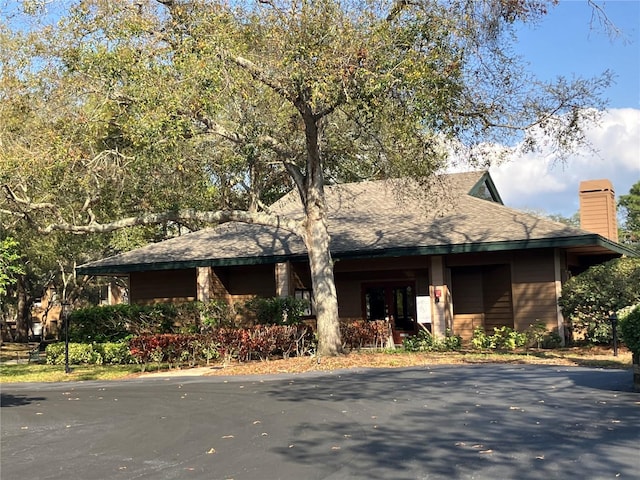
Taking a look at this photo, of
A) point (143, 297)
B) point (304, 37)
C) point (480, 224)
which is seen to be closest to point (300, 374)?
point (304, 37)

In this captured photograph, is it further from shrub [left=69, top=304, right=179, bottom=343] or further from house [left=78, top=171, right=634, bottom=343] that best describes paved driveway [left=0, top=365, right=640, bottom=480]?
shrub [left=69, top=304, right=179, bottom=343]

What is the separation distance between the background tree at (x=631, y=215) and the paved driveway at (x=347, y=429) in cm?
4581

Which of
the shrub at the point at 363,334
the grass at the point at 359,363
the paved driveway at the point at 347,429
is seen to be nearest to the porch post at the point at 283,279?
the shrub at the point at 363,334

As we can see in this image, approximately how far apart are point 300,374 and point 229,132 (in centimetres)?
654

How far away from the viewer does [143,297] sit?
1063 inches

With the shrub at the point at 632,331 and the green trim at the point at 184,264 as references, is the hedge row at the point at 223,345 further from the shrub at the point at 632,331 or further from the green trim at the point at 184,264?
the shrub at the point at 632,331

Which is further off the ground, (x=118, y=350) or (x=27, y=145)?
(x=27, y=145)

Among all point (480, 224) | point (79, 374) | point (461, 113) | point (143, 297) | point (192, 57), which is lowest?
point (79, 374)

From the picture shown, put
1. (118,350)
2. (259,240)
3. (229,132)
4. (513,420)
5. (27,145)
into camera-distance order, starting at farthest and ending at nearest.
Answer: (259,240), (118,350), (27,145), (229,132), (513,420)

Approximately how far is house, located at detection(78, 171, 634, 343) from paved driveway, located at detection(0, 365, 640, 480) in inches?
318

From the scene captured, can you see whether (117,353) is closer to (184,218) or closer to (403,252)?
(184,218)

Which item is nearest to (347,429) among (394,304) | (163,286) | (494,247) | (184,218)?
(184,218)

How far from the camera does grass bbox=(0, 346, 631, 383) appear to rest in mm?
16188

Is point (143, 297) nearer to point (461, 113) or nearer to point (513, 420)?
point (461, 113)
